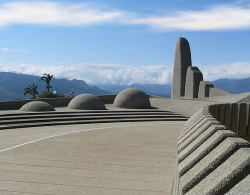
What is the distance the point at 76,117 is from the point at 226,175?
16.7m

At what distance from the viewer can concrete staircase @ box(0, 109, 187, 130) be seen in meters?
16.6

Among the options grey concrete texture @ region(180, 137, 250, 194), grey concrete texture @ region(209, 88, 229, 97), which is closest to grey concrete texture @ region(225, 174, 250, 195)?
grey concrete texture @ region(180, 137, 250, 194)

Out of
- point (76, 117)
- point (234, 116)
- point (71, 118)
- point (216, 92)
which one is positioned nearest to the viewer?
point (234, 116)

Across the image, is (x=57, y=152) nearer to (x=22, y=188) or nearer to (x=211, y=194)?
(x=22, y=188)

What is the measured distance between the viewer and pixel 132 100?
1009 inches

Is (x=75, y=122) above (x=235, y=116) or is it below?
below

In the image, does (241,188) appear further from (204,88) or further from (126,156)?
(204,88)

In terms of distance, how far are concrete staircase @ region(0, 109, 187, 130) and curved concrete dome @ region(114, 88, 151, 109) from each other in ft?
9.91

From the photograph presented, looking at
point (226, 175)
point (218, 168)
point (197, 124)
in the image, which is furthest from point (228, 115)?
point (226, 175)

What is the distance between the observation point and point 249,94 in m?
26.5

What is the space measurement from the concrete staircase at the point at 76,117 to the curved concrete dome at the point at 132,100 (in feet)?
9.91

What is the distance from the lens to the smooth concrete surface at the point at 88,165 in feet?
19.5

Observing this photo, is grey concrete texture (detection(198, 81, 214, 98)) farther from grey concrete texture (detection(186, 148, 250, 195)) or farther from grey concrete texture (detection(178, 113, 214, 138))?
grey concrete texture (detection(186, 148, 250, 195))

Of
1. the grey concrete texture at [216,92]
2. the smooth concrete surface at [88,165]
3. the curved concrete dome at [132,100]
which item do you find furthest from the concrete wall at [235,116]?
the grey concrete texture at [216,92]
